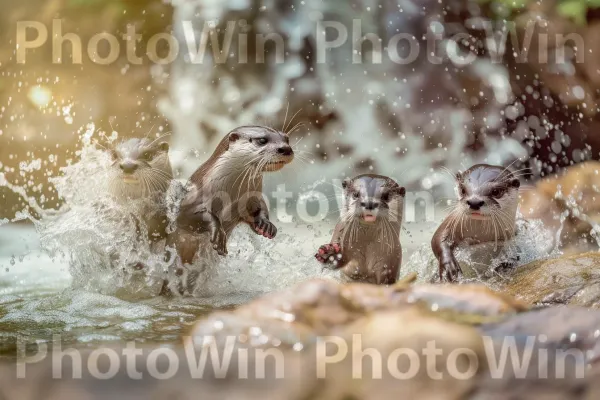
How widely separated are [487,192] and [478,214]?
0.10 metres

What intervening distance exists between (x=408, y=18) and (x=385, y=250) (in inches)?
150

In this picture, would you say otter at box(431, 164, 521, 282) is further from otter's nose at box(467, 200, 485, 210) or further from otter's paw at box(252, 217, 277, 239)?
otter's paw at box(252, 217, 277, 239)

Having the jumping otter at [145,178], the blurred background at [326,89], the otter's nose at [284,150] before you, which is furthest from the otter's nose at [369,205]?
the blurred background at [326,89]

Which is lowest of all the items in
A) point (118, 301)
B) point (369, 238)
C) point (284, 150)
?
point (118, 301)

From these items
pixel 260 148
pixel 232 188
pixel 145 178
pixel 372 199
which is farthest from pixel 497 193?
pixel 145 178

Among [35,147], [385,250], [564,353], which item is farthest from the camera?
[35,147]

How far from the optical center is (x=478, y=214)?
2738 millimetres

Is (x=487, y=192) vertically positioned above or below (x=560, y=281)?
above

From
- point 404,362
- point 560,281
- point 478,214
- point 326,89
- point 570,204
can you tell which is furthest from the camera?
point 326,89

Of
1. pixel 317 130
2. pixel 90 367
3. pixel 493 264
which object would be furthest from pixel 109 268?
pixel 317 130

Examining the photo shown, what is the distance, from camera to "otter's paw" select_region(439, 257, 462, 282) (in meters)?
2.76

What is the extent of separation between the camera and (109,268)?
3.18 m

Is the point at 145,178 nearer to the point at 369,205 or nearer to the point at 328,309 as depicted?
the point at 369,205

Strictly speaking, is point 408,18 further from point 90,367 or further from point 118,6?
point 90,367
